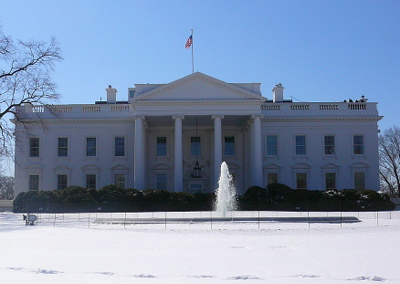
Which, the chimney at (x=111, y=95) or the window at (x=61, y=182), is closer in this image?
the window at (x=61, y=182)

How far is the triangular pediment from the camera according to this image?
150 ft

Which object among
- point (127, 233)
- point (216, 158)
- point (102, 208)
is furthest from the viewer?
point (216, 158)

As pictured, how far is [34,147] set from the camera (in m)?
50.1

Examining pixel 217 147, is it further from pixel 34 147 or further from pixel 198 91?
pixel 34 147

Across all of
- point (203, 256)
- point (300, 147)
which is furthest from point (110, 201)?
point (203, 256)

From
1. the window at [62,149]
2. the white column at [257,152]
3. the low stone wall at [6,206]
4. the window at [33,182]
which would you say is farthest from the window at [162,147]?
→ the low stone wall at [6,206]

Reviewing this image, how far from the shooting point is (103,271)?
12.2 m

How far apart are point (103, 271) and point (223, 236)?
9.45 metres

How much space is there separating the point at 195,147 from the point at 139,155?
7.86 meters

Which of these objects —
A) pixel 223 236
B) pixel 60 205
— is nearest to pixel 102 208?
pixel 60 205

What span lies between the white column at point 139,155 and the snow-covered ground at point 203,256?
2123 centimetres

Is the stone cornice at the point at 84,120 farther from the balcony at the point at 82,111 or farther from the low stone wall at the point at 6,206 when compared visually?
the low stone wall at the point at 6,206

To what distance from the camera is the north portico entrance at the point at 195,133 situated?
4559 cm

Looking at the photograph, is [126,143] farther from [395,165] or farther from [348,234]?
[395,165]
